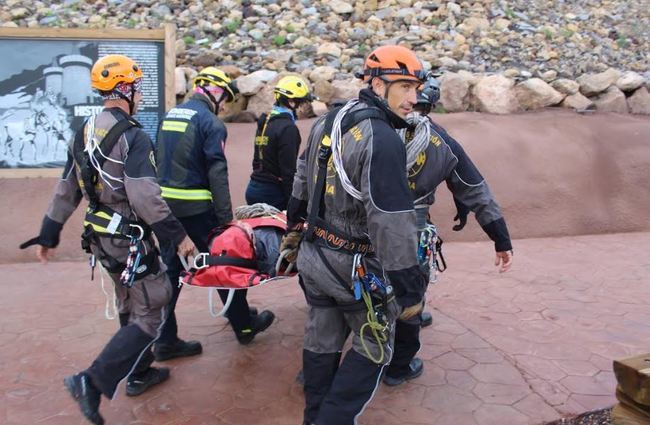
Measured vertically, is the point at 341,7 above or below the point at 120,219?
above

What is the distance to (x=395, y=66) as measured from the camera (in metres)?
3.09

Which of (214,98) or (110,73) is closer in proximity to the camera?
(110,73)

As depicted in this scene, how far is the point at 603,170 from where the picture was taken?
874cm

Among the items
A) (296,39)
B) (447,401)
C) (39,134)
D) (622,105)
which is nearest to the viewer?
(447,401)

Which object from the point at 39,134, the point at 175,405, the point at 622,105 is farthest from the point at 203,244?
the point at 622,105

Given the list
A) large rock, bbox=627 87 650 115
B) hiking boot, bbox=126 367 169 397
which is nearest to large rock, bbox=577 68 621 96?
large rock, bbox=627 87 650 115

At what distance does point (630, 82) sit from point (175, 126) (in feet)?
27.7

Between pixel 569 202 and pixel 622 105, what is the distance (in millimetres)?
2686

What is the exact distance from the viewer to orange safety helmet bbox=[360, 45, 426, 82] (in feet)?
10.2

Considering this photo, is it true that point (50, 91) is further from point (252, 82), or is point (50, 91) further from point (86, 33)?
point (252, 82)

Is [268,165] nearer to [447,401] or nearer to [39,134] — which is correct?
[447,401]

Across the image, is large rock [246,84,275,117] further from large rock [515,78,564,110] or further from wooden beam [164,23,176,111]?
large rock [515,78,564,110]

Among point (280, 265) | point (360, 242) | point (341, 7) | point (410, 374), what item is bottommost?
point (410, 374)

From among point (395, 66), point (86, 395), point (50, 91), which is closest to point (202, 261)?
point (86, 395)
